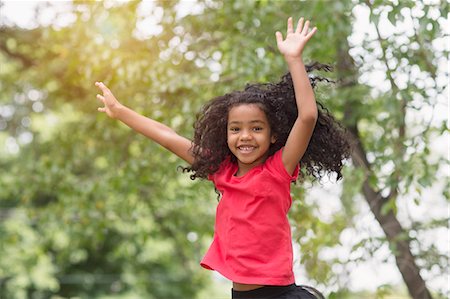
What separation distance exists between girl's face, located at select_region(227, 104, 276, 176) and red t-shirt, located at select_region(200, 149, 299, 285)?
4 centimetres

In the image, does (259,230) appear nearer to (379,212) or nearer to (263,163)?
(263,163)

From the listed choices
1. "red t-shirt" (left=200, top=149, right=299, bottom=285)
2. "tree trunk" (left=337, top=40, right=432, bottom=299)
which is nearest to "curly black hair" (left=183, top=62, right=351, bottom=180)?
"red t-shirt" (left=200, top=149, right=299, bottom=285)

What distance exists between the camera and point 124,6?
5027 millimetres

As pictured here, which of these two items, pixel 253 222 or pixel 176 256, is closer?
pixel 253 222

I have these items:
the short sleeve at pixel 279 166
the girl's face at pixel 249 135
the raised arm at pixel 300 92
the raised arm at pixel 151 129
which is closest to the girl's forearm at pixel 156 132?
the raised arm at pixel 151 129

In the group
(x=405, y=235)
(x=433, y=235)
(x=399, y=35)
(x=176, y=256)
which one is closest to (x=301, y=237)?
(x=405, y=235)

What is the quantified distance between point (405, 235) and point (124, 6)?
2174 millimetres

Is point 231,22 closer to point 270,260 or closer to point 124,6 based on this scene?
point 124,6

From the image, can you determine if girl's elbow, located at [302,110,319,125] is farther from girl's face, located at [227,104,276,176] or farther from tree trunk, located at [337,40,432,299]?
tree trunk, located at [337,40,432,299]

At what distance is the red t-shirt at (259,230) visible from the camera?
2428 millimetres

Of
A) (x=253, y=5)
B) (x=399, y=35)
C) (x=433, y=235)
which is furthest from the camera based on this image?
(x=433, y=235)

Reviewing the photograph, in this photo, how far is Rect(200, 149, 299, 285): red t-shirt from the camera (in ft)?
7.97

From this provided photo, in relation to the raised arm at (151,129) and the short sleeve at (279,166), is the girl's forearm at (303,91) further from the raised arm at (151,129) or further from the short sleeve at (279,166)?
the raised arm at (151,129)

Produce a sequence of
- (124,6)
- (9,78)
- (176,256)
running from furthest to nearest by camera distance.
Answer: (176,256) → (9,78) → (124,6)
